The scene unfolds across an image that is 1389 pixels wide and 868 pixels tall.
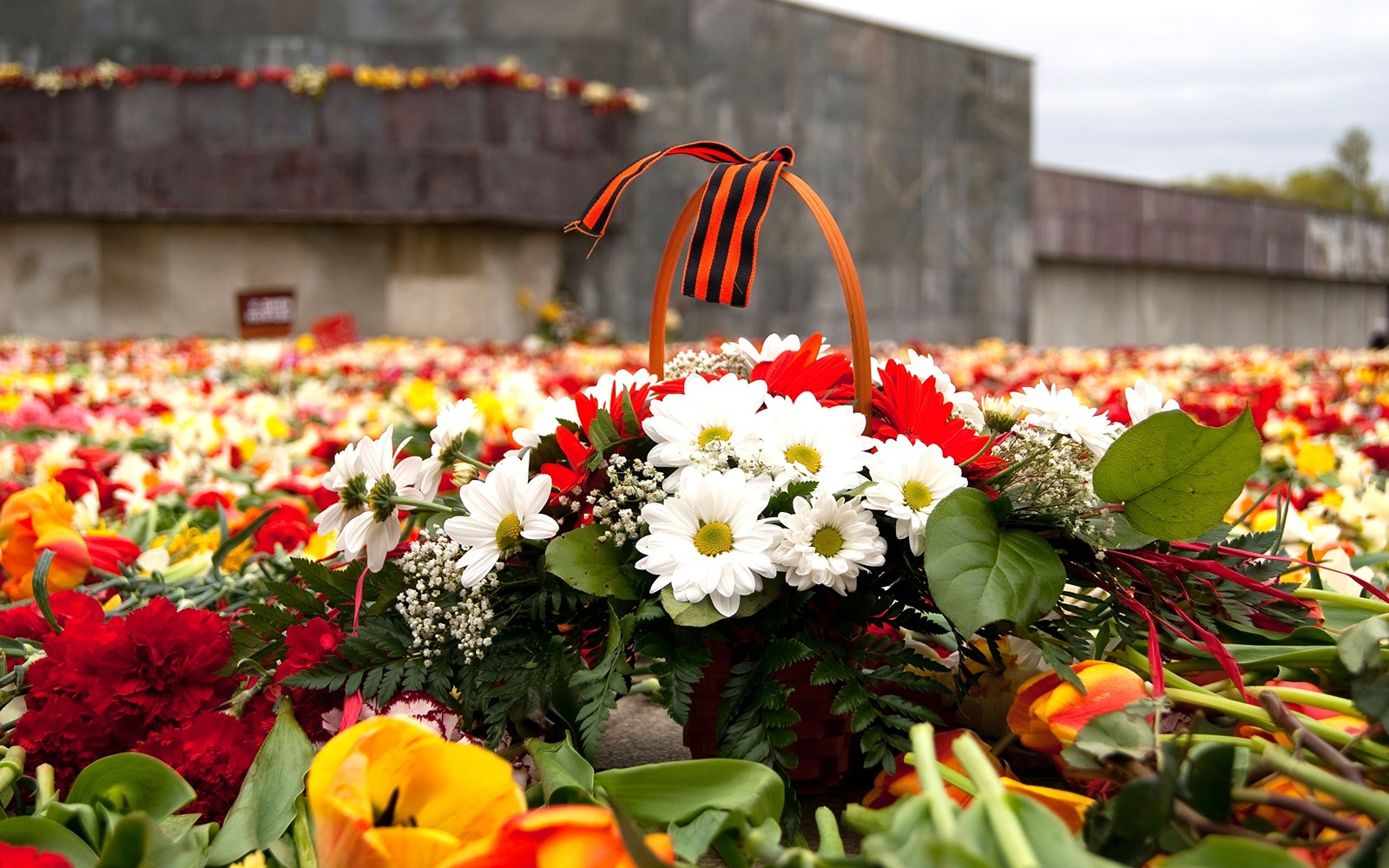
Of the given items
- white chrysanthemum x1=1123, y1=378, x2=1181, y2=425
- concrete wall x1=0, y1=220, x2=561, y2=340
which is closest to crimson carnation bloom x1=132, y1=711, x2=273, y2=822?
white chrysanthemum x1=1123, y1=378, x2=1181, y2=425

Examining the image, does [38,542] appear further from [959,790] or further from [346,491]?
[959,790]

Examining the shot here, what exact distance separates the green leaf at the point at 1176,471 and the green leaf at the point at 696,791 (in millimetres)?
352

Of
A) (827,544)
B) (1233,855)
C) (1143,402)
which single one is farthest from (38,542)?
(1233,855)

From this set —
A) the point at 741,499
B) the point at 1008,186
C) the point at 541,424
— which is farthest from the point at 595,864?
the point at 1008,186

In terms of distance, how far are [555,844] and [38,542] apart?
1097mm

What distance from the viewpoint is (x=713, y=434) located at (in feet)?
3.34

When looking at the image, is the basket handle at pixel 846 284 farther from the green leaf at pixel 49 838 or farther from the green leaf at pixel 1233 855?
the green leaf at pixel 49 838

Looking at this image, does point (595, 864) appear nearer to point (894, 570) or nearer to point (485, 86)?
point (894, 570)

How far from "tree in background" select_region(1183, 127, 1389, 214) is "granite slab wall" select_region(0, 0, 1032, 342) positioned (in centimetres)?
3333

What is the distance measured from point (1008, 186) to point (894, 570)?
15356 millimetres

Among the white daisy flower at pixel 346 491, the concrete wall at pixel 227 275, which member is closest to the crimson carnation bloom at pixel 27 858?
the white daisy flower at pixel 346 491

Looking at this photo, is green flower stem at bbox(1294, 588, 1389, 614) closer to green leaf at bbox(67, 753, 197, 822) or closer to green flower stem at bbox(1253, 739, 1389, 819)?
green flower stem at bbox(1253, 739, 1389, 819)

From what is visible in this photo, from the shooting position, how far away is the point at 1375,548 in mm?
1692

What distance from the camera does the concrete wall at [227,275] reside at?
11258 mm
